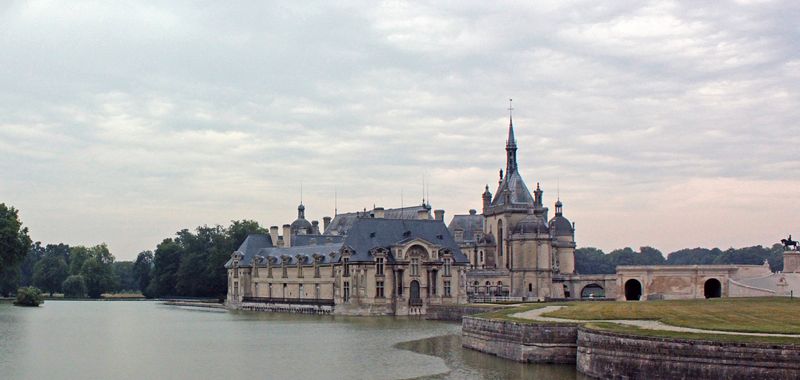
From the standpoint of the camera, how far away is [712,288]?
7675 cm

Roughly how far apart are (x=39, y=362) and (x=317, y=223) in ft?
298

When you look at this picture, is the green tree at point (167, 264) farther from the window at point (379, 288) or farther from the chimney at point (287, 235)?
the window at point (379, 288)

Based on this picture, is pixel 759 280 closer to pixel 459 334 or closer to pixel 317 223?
pixel 459 334

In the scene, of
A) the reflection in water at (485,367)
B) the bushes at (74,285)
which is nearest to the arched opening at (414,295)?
the reflection in water at (485,367)

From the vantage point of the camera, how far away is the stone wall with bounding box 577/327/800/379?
2975 centimetres

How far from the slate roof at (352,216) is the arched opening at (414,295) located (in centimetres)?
2531

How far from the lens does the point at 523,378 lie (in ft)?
122

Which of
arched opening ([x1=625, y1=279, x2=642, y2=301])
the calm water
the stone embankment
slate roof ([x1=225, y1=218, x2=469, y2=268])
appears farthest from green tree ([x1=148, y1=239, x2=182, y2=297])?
the stone embankment

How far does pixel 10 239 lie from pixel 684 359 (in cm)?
8806

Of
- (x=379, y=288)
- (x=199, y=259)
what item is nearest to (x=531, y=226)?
(x=379, y=288)

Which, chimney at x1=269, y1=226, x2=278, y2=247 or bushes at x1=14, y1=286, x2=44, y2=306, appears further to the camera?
chimney at x1=269, y1=226, x2=278, y2=247

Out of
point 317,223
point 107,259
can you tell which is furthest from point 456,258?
point 107,259

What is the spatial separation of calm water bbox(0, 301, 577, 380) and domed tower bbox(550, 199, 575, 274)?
45.0 meters

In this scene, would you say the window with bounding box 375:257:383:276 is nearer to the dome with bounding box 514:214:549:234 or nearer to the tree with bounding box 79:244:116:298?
the dome with bounding box 514:214:549:234
